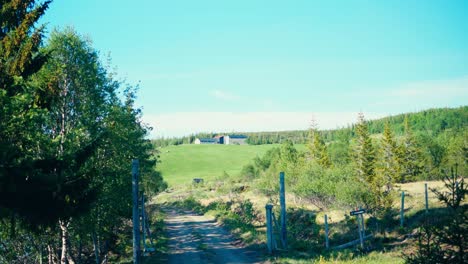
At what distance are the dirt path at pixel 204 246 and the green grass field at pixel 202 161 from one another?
75.7 m

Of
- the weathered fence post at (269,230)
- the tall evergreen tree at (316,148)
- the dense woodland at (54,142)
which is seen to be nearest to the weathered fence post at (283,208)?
the weathered fence post at (269,230)

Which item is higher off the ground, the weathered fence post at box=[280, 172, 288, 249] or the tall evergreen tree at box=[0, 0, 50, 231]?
the tall evergreen tree at box=[0, 0, 50, 231]

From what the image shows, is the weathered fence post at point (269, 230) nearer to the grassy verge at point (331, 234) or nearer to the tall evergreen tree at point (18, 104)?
the grassy verge at point (331, 234)

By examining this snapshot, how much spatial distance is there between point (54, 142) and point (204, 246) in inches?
590

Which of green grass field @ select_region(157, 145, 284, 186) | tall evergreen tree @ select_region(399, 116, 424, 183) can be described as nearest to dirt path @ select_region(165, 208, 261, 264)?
tall evergreen tree @ select_region(399, 116, 424, 183)

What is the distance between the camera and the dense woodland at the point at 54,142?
37.5 ft

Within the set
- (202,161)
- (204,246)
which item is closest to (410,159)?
(204,246)

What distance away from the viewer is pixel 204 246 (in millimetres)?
25469

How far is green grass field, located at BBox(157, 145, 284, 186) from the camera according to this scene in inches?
4862

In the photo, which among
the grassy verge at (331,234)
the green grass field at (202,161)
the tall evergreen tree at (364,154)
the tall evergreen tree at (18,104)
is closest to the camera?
the tall evergreen tree at (18,104)

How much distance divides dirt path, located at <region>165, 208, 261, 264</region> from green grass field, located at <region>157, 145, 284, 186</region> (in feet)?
248

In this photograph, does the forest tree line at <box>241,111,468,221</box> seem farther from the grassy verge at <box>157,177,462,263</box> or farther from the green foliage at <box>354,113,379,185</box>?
the grassy verge at <box>157,177,462,263</box>

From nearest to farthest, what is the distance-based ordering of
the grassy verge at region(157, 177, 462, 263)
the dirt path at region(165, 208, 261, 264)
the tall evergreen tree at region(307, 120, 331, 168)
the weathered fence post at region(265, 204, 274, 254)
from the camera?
the grassy verge at region(157, 177, 462, 263) → the weathered fence post at region(265, 204, 274, 254) → the dirt path at region(165, 208, 261, 264) → the tall evergreen tree at region(307, 120, 331, 168)

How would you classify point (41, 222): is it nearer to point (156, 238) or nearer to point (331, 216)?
point (156, 238)
